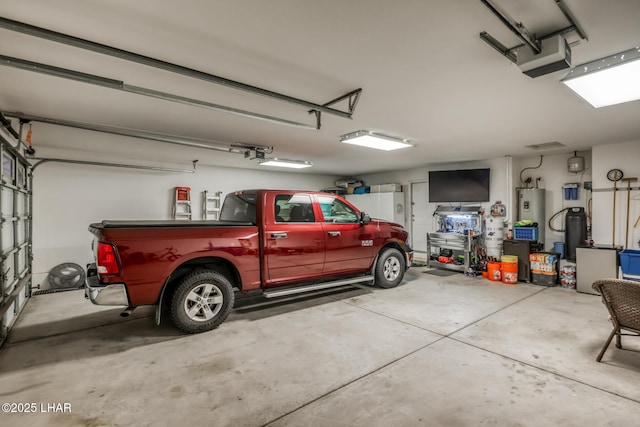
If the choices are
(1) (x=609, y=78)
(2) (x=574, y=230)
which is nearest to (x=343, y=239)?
(1) (x=609, y=78)

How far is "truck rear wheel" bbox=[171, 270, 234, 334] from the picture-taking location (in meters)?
3.25

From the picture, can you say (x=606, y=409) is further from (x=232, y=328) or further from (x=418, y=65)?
(x=232, y=328)

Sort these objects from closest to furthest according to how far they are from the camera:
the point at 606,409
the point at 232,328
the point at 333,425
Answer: the point at 333,425 < the point at 606,409 < the point at 232,328

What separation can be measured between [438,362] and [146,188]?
21.6ft

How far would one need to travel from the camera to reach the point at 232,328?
349cm

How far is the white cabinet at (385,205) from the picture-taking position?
845cm

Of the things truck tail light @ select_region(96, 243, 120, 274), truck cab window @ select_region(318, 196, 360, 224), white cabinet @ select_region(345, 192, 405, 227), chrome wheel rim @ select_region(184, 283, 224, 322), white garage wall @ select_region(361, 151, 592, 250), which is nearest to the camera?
truck tail light @ select_region(96, 243, 120, 274)

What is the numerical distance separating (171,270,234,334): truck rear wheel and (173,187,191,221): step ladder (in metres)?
3.97

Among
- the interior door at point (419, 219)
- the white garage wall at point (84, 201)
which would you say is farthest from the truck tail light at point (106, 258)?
the interior door at point (419, 219)

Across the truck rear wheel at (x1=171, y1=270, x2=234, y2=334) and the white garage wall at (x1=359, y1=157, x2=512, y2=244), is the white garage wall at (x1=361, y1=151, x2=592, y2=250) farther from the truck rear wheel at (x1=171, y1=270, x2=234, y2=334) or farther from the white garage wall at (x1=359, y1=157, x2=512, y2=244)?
the truck rear wheel at (x1=171, y1=270, x2=234, y2=334)

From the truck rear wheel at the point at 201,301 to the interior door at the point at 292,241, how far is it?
2.05 ft

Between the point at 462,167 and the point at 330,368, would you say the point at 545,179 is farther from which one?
the point at 330,368

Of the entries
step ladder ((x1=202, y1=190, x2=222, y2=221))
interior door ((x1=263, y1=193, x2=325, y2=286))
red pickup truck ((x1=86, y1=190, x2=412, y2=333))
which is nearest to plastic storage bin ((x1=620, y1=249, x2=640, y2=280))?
red pickup truck ((x1=86, y1=190, x2=412, y2=333))

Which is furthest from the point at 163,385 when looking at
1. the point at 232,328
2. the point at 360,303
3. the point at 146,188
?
the point at 146,188
